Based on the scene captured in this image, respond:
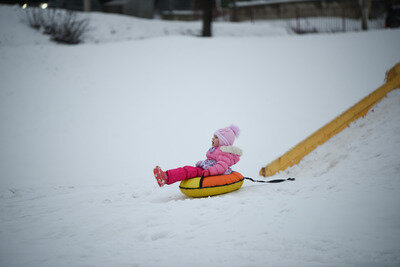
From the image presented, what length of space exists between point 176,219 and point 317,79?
845cm

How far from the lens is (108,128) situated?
7637mm

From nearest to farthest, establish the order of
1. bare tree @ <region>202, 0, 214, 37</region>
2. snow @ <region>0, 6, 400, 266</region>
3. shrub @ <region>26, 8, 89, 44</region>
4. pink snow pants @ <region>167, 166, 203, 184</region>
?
snow @ <region>0, 6, 400, 266</region>
pink snow pants @ <region>167, 166, 203, 184</region>
shrub @ <region>26, 8, 89, 44</region>
bare tree @ <region>202, 0, 214, 37</region>

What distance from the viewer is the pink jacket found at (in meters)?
3.76

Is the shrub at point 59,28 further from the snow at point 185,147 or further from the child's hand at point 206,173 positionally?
the child's hand at point 206,173

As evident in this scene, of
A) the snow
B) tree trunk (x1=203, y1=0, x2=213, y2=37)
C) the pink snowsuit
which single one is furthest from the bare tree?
the pink snowsuit

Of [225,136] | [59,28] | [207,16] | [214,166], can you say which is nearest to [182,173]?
[214,166]

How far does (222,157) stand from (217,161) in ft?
0.31

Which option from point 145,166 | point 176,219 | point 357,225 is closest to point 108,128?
point 145,166

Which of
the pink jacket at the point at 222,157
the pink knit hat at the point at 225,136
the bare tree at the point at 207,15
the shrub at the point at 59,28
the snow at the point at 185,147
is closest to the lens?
the snow at the point at 185,147

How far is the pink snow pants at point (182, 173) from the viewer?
3.60 m

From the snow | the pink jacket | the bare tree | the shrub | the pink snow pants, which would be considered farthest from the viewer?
the bare tree

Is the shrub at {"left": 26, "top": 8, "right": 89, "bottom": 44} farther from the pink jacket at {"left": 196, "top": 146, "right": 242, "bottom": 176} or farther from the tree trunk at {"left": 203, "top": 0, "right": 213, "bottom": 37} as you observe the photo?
the pink jacket at {"left": 196, "top": 146, "right": 242, "bottom": 176}

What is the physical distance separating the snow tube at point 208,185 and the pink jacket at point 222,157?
92mm

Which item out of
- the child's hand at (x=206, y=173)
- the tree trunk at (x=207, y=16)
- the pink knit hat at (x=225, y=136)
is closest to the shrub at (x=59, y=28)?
the tree trunk at (x=207, y=16)
